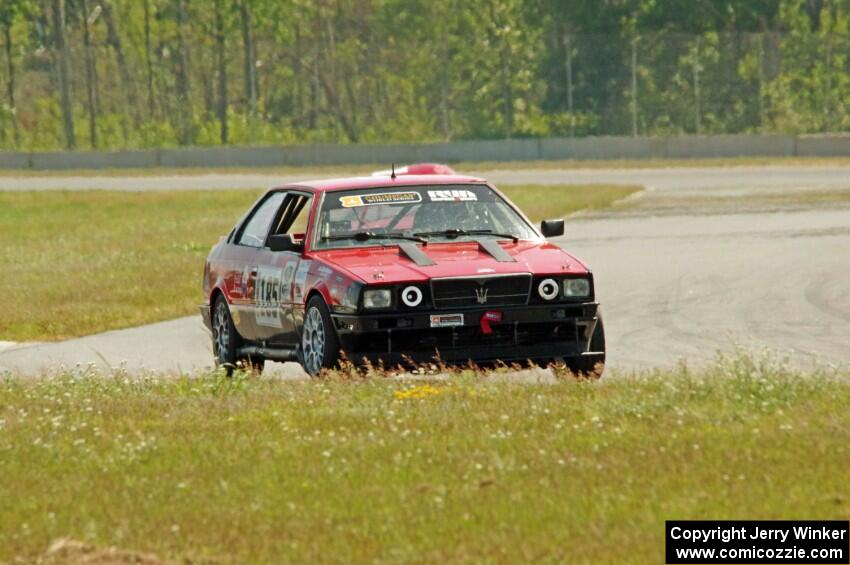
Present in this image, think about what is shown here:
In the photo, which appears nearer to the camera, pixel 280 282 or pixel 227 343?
pixel 280 282

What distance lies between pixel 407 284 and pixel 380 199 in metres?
1.43

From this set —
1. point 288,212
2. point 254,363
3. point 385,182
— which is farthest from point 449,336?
point 254,363

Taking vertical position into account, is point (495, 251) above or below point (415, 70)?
above

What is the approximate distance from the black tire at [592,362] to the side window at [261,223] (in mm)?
2724

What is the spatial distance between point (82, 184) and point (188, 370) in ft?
153

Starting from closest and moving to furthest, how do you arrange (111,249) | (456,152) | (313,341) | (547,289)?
1. (547,289)
2. (313,341)
3. (111,249)
4. (456,152)

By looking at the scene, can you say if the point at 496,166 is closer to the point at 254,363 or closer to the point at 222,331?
the point at 222,331

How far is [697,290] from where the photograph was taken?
1931cm

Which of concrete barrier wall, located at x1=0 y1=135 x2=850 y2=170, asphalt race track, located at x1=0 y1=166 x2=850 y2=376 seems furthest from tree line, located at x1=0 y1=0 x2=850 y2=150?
asphalt race track, located at x1=0 y1=166 x2=850 y2=376

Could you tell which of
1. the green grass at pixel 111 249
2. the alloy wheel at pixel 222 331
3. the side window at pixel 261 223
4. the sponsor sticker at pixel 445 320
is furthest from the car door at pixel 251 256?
the green grass at pixel 111 249

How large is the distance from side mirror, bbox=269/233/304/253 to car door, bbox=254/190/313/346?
1.8 inches

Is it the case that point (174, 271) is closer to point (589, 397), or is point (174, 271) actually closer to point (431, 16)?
point (589, 397)

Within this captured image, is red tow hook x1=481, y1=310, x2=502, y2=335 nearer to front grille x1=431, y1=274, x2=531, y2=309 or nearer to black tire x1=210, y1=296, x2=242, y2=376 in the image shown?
front grille x1=431, y1=274, x2=531, y2=309

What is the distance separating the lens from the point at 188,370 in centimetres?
1461
